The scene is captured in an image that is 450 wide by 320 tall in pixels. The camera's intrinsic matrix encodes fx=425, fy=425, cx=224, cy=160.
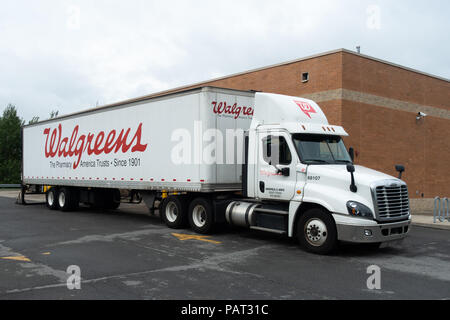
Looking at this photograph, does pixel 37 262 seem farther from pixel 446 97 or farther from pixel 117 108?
pixel 446 97

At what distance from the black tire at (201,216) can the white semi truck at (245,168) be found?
0.03 metres

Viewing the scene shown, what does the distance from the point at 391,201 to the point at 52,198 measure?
15129 millimetres

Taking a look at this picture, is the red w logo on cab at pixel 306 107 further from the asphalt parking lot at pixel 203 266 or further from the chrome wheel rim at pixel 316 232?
the asphalt parking lot at pixel 203 266

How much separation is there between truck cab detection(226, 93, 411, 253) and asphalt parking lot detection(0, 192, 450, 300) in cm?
56

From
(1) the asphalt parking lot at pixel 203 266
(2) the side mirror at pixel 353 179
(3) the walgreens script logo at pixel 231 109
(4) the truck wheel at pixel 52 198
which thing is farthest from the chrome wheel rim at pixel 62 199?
(2) the side mirror at pixel 353 179

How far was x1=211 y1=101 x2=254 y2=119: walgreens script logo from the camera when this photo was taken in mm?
11492

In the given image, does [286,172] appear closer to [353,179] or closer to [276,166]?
[276,166]

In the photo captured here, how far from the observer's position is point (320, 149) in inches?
394

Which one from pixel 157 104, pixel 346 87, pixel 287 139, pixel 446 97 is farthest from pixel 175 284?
pixel 446 97

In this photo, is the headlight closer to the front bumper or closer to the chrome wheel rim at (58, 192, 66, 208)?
the front bumper

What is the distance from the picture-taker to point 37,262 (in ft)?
26.9

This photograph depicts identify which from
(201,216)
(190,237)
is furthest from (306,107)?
(190,237)

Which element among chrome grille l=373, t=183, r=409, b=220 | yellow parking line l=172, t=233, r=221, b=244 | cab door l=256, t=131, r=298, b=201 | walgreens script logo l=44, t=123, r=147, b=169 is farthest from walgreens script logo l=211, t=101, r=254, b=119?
chrome grille l=373, t=183, r=409, b=220
